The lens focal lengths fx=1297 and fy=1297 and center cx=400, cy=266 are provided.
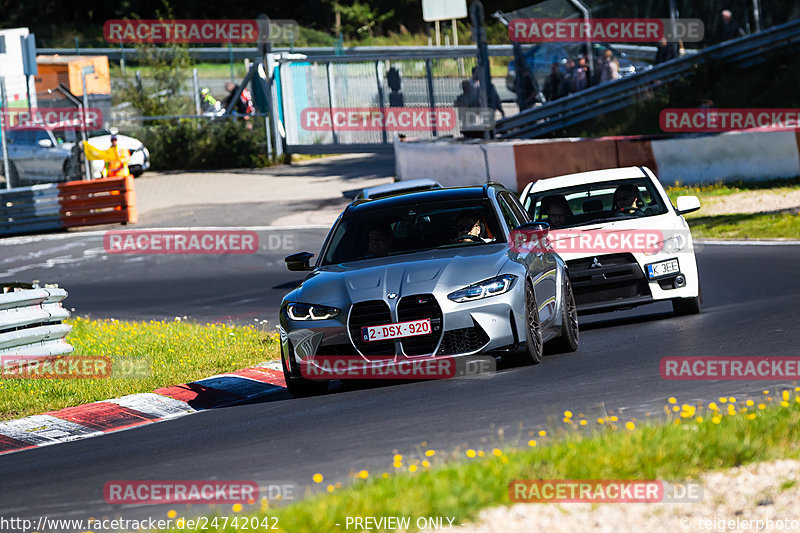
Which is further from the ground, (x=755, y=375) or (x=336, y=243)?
(x=336, y=243)

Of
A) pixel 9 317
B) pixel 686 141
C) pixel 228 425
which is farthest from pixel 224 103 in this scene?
pixel 228 425

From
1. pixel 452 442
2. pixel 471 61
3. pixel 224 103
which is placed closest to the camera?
pixel 452 442

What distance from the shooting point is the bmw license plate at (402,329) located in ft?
29.5

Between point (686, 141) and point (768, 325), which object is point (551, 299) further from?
point (686, 141)

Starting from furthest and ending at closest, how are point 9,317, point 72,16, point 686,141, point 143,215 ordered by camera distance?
1. point 72,16
2. point 143,215
3. point 686,141
4. point 9,317

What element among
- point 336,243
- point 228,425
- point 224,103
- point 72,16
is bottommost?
point 228,425

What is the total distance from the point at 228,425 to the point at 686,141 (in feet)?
58.4

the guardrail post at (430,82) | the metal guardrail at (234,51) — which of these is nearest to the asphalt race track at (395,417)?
the guardrail post at (430,82)

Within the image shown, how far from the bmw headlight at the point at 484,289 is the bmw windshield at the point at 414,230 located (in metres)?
0.89

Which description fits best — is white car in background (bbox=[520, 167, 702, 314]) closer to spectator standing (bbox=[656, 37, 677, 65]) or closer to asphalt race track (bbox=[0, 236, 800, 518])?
asphalt race track (bbox=[0, 236, 800, 518])

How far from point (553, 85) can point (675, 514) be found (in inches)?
1069

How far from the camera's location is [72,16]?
6825cm
